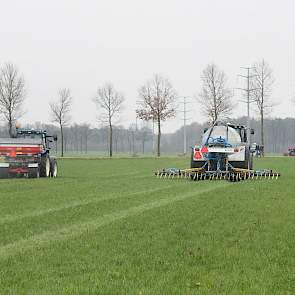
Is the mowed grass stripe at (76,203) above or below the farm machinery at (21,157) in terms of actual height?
below

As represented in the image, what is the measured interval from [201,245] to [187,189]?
32.5 feet

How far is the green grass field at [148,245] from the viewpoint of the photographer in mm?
6207

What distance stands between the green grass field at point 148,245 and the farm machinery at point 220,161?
24.6 ft

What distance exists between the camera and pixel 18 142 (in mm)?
26172

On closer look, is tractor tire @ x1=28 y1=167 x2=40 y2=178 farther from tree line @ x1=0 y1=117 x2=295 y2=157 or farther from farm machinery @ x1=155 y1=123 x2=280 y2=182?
tree line @ x1=0 y1=117 x2=295 y2=157

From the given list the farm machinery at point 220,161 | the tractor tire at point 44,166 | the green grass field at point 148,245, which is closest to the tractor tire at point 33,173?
the tractor tire at point 44,166

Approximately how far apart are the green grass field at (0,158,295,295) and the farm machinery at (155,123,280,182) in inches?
296

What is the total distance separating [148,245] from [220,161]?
1529 centimetres

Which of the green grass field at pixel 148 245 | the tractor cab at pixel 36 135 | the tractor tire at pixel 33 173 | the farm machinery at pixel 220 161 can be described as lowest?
the green grass field at pixel 148 245

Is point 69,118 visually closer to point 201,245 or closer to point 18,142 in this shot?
point 18,142

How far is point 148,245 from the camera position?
27.6 feet

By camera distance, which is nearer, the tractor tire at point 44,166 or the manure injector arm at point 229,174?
the manure injector arm at point 229,174

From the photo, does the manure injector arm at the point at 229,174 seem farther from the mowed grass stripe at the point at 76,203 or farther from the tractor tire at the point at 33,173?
the tractor tire at the point at 33,173

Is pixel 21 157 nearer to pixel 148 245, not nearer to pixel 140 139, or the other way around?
pixel 148 245
